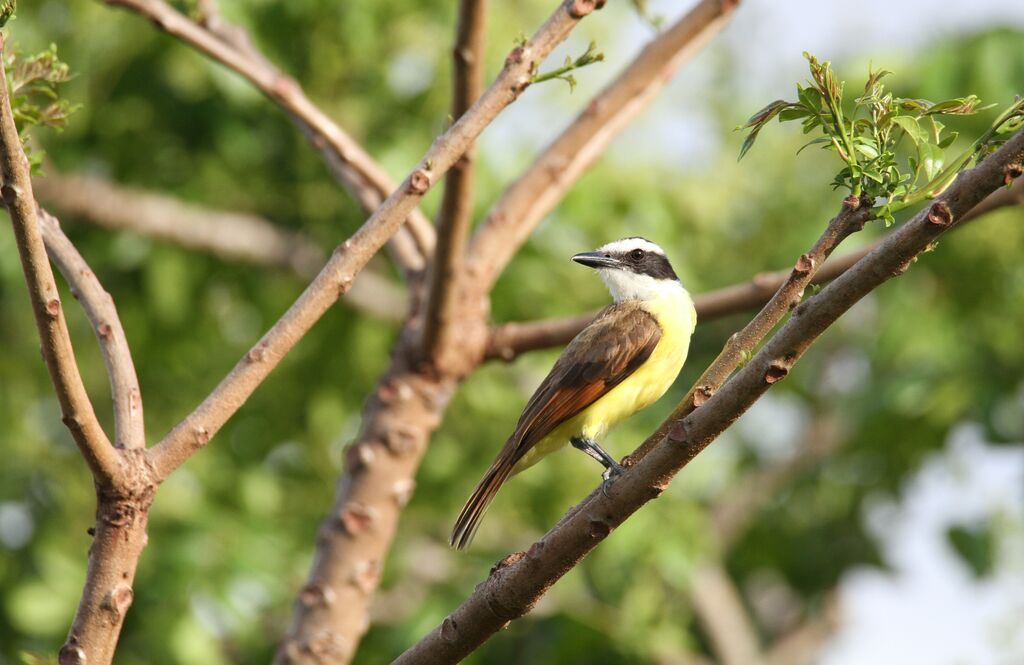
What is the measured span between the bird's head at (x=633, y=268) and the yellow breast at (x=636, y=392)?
0.49m

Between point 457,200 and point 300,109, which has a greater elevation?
point 300,109

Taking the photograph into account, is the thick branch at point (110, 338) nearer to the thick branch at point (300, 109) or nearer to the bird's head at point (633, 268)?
the thick branch at point (300, 109)

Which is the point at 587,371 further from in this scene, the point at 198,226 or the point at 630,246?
the point at 198,226

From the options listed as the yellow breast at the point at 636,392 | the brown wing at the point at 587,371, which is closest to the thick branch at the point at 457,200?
the brown wing at the point at 587,371

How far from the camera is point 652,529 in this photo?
7027 millimetres

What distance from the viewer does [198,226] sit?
7.34m

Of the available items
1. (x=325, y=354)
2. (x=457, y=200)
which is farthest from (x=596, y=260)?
(x=325, y=354)

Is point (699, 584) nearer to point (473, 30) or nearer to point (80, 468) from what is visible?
point (80, 468)

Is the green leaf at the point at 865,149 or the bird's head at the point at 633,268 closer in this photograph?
the green leaf at the point at 865,149

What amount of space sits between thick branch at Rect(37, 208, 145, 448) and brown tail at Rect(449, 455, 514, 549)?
114 cm

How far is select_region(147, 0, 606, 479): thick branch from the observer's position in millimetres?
3014

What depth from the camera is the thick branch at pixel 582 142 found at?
5.18 m

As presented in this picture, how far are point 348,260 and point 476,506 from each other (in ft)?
3.84

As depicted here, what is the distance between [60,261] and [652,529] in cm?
446
